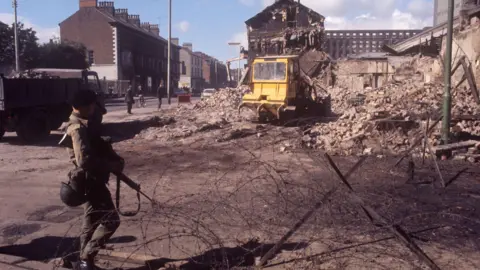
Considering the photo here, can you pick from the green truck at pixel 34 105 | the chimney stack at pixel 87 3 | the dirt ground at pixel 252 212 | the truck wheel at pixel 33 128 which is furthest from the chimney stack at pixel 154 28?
the dirt ground at pixel 252 212

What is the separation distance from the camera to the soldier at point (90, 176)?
3953mm

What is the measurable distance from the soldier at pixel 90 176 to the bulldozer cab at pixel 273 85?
40.9ft

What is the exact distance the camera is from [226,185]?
8133mm

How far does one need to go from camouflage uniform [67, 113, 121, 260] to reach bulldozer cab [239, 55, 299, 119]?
12486 mm

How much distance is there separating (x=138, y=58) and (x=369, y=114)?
52834 millimetres

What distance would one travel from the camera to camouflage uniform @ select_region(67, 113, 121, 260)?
3934mm

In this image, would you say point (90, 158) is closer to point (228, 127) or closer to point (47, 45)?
point (228, 127)

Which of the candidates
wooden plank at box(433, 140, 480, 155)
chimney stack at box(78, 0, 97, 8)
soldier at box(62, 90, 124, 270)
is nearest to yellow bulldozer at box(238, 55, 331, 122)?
wooden plank at box(433, 140, 480, 155)

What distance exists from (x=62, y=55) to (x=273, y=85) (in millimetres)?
33042

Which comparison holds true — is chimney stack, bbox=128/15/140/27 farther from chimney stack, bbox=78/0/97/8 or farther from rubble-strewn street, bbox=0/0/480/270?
rubble-strewn street, bbox=0/0/480/270

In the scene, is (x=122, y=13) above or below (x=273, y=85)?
above

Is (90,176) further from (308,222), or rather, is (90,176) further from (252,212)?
(308,222)

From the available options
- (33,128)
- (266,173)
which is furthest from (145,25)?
(266,173)

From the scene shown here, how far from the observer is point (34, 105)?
1409 cm
